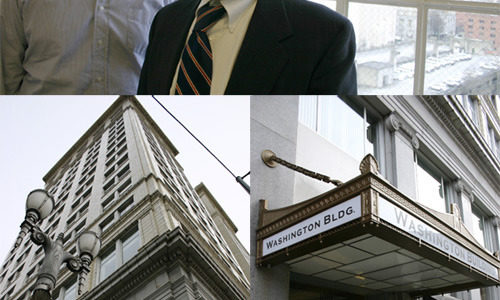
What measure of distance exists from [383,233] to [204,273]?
192cm

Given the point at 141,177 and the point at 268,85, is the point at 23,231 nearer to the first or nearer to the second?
the point at 141,177

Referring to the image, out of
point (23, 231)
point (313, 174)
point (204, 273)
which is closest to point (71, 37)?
point (23, 231)

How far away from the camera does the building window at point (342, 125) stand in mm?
4328

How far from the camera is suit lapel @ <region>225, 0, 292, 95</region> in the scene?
7.34ft

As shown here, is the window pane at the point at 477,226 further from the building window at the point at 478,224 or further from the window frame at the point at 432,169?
the window frame at the point at 432,169

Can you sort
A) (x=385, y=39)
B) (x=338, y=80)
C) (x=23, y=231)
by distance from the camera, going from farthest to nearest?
1. (x=385, y=39)
2. (x=23, y=231)
3. (x=338, y=80)

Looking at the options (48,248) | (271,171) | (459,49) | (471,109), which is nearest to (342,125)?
(459,49)

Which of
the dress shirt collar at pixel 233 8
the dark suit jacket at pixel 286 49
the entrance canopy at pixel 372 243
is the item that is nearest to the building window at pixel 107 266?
the dark suit jacket at pixel 286 49

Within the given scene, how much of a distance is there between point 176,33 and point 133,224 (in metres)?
0.96

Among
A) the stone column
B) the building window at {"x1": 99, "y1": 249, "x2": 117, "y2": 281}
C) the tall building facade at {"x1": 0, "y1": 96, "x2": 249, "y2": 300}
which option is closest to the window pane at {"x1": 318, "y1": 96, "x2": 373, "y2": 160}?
the stone column

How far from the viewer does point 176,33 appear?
2.41m

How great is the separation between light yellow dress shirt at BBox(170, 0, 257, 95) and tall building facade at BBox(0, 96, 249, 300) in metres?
0.48

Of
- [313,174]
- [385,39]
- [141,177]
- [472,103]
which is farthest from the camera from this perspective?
[472,103]

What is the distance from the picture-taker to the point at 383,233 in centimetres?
378
